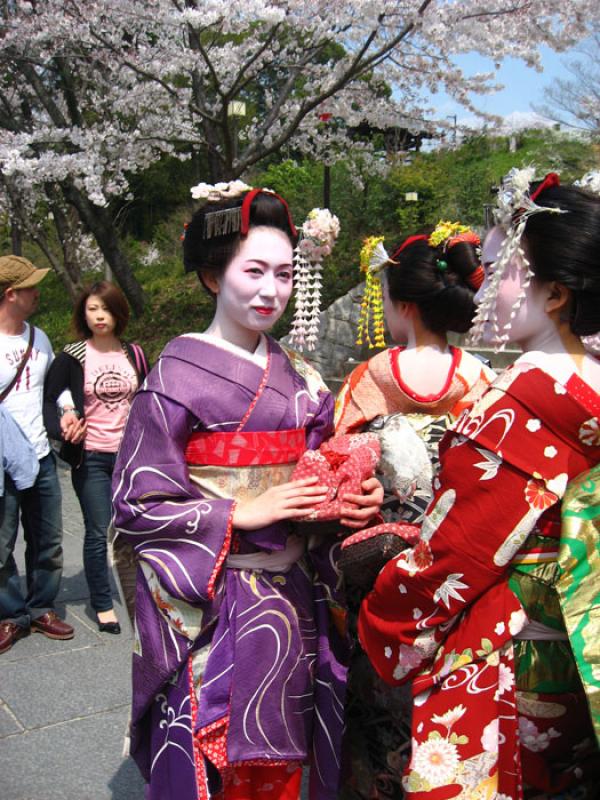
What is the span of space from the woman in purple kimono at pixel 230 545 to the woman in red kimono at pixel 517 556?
468 mm

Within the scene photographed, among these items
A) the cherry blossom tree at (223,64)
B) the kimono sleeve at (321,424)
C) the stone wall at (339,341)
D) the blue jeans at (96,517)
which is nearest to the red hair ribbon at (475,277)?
the kimono sleeve at (321,424)

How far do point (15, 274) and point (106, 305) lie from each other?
0.49 m

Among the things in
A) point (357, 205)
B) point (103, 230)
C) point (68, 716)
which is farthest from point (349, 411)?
point (357, 205)

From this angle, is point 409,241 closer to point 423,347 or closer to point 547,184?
point 423,347

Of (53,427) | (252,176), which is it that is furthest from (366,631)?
(252,176)

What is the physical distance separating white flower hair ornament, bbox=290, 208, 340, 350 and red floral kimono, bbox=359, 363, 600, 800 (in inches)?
28.8

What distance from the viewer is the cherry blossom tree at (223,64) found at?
23.1 feet

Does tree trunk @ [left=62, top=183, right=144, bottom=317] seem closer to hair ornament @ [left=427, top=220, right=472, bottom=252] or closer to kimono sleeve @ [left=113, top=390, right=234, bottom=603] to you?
hair ornament @ [left=427, top=220, right=472, bottom=252]

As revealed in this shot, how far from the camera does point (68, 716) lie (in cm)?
315

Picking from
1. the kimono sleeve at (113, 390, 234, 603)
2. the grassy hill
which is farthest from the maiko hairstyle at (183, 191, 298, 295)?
the grassy hill

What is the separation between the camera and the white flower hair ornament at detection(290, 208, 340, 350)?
6.88 ft

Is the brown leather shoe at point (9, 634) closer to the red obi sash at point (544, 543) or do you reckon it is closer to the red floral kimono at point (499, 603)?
the red floral kimono at point (499, 603)

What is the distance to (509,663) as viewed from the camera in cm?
147

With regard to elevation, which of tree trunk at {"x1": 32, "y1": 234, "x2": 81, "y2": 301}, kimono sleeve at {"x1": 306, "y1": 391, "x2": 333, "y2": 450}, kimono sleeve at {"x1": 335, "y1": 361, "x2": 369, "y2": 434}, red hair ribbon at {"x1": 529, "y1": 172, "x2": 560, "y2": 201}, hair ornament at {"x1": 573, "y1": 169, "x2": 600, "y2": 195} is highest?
red hair ribbon at {"x1": 529, "y1": 172, "x2": 560, "y2": 201}
